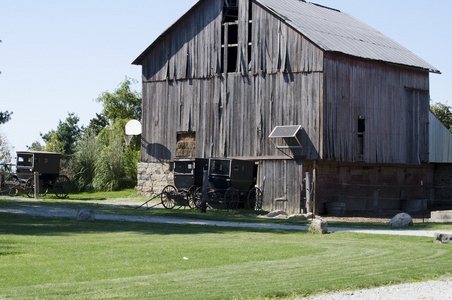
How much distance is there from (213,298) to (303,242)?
7773mm

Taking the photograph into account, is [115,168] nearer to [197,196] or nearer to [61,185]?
[61,185]

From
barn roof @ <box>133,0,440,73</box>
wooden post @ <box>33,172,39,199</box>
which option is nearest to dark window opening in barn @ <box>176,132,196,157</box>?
barn roof @ <box>133,0,440,73</box>

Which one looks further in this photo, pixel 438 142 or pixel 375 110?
pixel 438 142

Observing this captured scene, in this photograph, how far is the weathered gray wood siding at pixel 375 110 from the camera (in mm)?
33812

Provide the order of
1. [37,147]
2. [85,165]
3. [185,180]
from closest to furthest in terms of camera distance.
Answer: [185,180] → [85,165] → [37,147]

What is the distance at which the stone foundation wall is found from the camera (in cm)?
3947

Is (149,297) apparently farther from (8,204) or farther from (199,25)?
(199,25)

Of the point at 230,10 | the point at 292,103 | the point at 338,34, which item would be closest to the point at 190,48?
the point at 230,10

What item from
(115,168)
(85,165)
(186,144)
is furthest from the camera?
(85,165)

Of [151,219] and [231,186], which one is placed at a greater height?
[231,186]

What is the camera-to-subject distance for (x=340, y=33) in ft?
125

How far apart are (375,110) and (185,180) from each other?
35.4 ft

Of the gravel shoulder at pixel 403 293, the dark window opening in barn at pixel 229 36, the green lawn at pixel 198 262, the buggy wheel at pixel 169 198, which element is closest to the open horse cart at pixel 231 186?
the buggy wheel at pixel 169 198

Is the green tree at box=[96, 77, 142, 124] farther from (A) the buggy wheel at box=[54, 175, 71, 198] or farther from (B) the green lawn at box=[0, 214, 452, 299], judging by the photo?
(B) the green lawn at box=[0, 214, 452, 299]
